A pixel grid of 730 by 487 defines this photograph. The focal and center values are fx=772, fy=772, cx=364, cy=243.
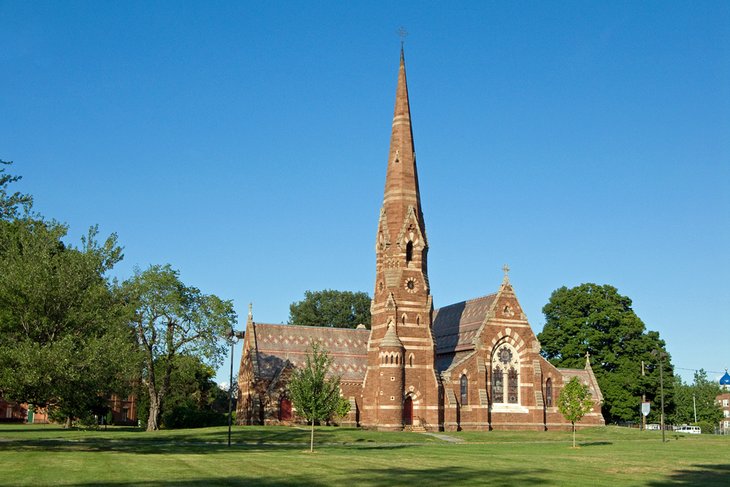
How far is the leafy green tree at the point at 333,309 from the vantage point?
10656 cm

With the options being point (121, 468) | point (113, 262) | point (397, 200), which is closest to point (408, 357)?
point (397, 200)

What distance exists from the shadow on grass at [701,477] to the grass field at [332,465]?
1.4 inches

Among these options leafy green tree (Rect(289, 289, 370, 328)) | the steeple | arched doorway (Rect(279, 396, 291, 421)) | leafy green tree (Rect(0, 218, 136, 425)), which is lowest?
arched doorway (Rect(279, 396, 291, 421))

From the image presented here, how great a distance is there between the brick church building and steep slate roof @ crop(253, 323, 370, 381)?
0.10m

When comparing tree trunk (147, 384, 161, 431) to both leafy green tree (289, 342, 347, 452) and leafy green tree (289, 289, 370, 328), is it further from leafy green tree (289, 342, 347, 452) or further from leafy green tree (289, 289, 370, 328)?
leafy green tree (289, 289, 370, 328)

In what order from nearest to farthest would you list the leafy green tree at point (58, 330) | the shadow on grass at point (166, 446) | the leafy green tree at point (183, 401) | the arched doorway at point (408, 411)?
the leafy green tree at point (58, 330) → the shadow on grass at point (166, 446) → the arched doorway at point (408, 411) → the leafy green tree at point (183, 401)

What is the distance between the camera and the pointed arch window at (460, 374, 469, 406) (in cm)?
6389

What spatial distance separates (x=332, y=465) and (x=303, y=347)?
4148 centimetres

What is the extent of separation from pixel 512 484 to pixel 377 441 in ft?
83.9

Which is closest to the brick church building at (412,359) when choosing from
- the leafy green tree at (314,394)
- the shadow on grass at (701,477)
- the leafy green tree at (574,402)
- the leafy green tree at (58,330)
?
the leafy green tree at (574,402)

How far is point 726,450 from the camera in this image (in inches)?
1703

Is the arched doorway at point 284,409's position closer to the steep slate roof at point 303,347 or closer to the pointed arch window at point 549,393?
the steep slate roof at point 303,347

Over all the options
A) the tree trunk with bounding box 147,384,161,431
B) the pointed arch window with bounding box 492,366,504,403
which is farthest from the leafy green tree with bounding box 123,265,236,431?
the pointed arch window with bounding box 492,366,504,403

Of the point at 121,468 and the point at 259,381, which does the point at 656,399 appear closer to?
the point at 259,381
